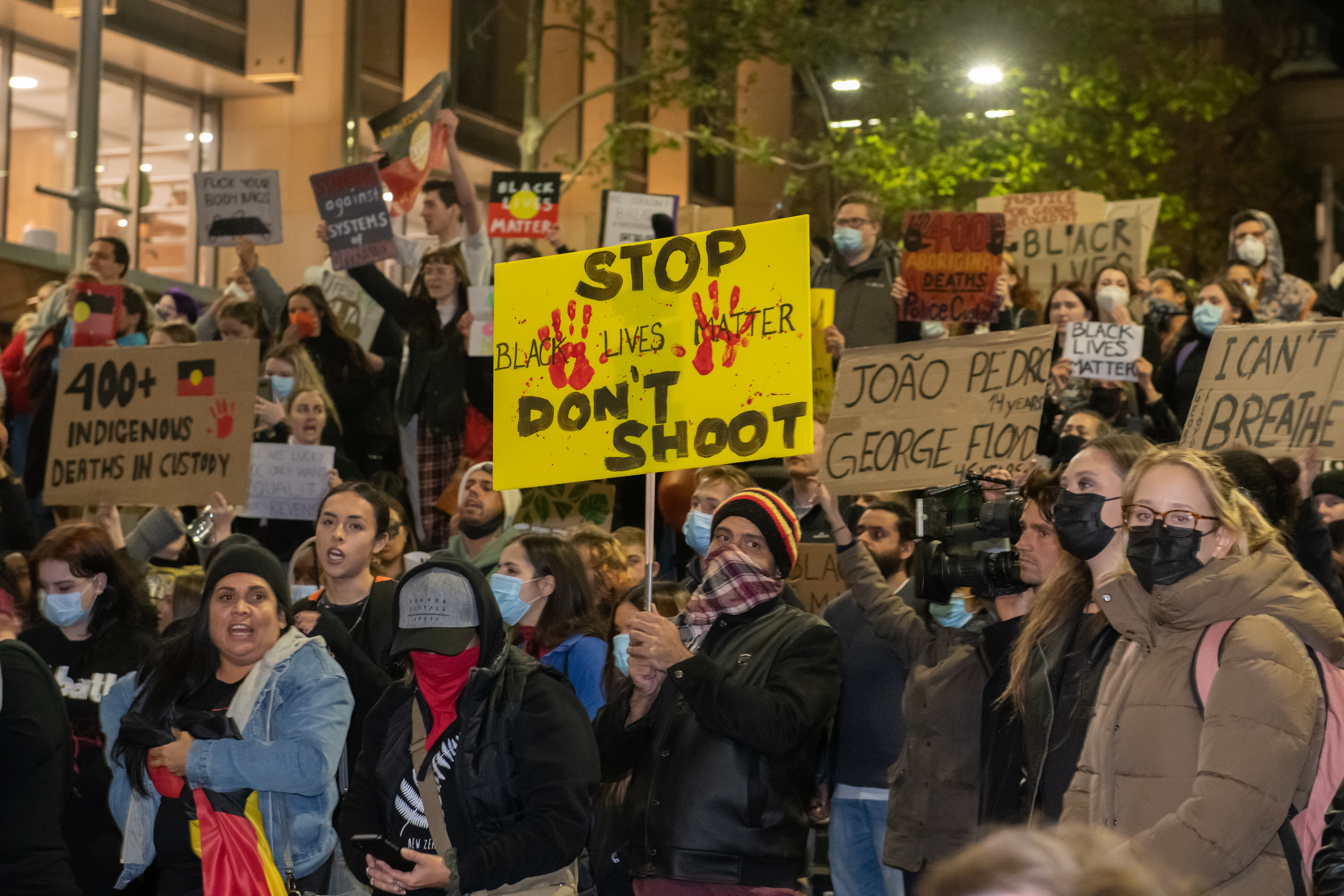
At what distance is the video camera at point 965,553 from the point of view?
539cm

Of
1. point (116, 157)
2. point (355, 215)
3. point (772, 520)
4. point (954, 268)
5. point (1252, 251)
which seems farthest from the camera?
point (116, 157)

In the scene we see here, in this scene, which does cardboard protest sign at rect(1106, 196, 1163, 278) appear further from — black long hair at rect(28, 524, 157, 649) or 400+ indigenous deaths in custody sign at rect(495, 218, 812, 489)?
black long hair at rect(28, 524, 157, 649)

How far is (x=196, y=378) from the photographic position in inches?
327

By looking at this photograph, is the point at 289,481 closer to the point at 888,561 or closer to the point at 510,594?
the point at 510,594

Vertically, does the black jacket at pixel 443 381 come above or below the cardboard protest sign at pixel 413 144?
below

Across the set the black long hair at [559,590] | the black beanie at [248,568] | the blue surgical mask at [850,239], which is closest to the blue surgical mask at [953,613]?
the black long hair at [559,590]

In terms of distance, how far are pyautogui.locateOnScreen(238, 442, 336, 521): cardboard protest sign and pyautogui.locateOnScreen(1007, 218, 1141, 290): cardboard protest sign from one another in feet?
16.9

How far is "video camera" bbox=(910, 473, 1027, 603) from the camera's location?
5.39m

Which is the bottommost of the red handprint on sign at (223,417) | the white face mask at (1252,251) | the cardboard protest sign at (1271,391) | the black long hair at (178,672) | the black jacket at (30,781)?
the black jacket at (30,781)

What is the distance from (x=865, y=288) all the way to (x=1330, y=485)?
3.31 m

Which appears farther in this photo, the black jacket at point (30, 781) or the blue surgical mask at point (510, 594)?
the blue surgical mask at point (510, 594)

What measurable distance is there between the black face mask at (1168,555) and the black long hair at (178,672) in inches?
108

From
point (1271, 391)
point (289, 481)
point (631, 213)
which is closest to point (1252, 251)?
point (631, 213)

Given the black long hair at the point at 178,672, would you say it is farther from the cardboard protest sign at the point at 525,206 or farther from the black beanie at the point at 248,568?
the cardboard protest sign at the point at 525,206
